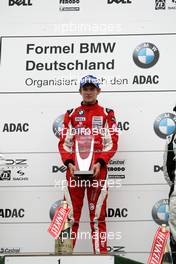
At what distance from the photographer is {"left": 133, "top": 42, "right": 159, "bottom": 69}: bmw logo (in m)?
4.88

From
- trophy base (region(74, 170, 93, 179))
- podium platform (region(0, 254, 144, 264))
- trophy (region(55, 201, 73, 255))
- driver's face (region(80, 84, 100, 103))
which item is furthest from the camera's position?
driver's face (region(80, 84, 100, 103))

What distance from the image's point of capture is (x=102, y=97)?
4.88 metres

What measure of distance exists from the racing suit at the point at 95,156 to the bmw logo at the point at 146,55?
59cm

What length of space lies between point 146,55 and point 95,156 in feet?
3.69

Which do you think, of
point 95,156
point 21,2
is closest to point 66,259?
point 95,156

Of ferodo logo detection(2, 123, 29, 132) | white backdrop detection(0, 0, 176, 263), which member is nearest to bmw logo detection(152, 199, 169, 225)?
white backdrop detection(0, 0, 176, 263)

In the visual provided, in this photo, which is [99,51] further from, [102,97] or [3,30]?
[3,30]

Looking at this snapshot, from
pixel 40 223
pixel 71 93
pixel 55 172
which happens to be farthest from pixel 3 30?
pixel 40 223

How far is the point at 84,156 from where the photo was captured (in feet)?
13.6

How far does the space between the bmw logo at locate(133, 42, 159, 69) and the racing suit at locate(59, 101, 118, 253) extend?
1.94ft

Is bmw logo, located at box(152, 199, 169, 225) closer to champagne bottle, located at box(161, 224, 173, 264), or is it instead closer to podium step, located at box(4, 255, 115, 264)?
champagne bottle, located at box(161, 224, 173, 264)

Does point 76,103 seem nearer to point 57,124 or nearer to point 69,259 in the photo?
point 57,124

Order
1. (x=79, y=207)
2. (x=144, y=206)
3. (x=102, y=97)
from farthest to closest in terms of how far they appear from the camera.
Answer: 1. (x=102, y=97)
2. (x=144, y=206)
3. (x=79, y=207)

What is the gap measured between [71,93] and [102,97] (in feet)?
0.87
